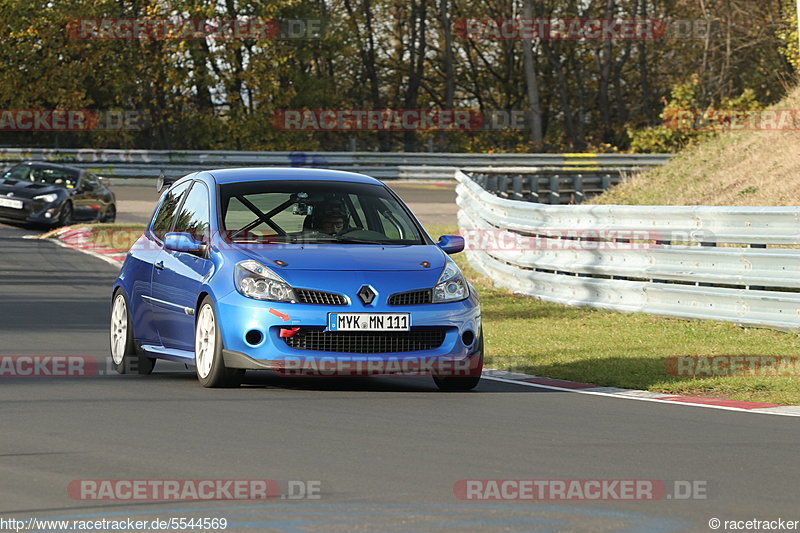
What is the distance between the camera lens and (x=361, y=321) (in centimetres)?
1012

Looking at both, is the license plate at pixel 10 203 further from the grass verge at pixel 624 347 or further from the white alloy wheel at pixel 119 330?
the white alloy wheel at pixel 119 330

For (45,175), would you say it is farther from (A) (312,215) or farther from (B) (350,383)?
(B) (350,383)

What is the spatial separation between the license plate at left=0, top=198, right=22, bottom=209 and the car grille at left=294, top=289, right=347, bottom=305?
20806mm

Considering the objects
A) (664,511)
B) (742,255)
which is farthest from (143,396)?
(742,255)

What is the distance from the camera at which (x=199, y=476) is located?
6.98 m

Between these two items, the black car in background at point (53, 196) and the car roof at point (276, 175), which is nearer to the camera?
the car roof at point (276, 175)

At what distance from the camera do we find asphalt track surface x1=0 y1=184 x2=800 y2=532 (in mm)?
6270

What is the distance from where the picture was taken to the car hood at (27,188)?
29938 millimetres

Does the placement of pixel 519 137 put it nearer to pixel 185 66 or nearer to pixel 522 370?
pixel 185 66

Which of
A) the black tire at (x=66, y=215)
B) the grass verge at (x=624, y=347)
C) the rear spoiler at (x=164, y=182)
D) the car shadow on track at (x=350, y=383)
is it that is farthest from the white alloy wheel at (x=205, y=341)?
the black tire at (x=66, y=215)

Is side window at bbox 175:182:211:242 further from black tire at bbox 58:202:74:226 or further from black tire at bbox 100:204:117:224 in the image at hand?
black tire at bbox 100:204:117:224

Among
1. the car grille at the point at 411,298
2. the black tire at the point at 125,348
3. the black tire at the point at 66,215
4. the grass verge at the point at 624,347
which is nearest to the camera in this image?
the car grille at the point at 411,298

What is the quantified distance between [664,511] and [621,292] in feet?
32.7

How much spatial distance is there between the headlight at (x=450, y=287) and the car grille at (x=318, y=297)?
71 centimetres
